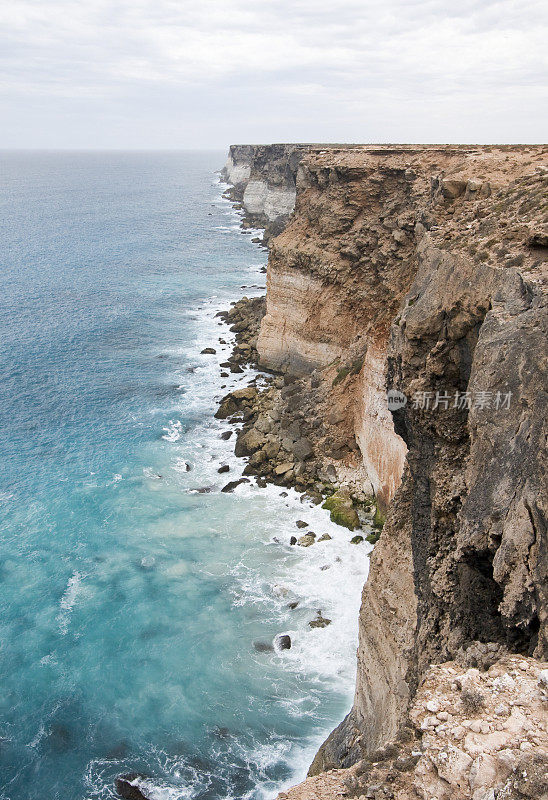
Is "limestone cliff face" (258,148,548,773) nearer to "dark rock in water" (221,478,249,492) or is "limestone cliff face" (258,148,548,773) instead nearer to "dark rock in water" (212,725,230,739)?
"dark rock in water" (212,725,230,739)

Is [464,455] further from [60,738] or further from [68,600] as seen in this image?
[68,600]

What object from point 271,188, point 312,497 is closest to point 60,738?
point 312,497

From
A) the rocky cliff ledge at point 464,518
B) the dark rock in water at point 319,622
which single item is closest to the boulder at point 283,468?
the dark rock in water at point 319,622

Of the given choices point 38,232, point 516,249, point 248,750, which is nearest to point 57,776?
point 248,750

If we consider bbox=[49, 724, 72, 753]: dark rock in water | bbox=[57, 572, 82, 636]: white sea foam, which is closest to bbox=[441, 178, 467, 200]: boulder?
bbox=[49, 724, 72, 753]: dark rock in water

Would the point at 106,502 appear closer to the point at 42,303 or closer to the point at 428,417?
the point at 428,417

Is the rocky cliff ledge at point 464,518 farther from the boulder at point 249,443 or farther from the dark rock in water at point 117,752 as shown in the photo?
the boulder at point 249,443
